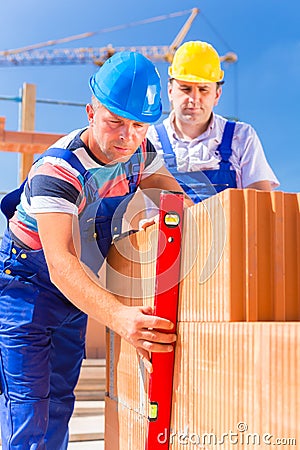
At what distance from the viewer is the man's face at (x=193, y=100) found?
2.99 metres

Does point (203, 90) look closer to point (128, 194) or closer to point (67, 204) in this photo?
point (128, 194)

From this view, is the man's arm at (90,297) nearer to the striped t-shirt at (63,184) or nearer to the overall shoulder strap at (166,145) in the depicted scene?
the striped t-shirt at (63,184)

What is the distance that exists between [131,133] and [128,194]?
0.40 metres

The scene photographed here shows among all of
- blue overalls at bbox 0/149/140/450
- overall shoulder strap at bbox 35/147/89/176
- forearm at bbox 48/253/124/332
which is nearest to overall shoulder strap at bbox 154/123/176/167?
blue overalls at bbox 0/149/140/450

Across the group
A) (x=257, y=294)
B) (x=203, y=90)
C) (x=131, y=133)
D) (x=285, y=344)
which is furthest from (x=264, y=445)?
(x=203, y=90)

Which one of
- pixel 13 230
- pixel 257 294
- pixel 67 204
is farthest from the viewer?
pixel 13 230

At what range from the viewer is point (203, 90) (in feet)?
9.86

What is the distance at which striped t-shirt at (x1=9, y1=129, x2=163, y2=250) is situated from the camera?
1.92m

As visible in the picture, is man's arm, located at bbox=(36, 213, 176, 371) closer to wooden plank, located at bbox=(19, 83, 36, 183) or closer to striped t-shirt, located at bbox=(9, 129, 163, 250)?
striped t-shirt, located at bbox=(9, 129, 163, 250)

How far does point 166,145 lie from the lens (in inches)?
120

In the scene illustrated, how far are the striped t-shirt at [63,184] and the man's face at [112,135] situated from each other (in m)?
0.04

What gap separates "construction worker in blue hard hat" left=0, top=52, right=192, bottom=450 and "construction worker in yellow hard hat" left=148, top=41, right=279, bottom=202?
0.48 metres

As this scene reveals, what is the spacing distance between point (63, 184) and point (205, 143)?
1.23 metres

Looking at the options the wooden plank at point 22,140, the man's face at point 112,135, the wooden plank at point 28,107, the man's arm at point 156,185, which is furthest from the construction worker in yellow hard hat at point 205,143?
the wooden plank at point 28,107
